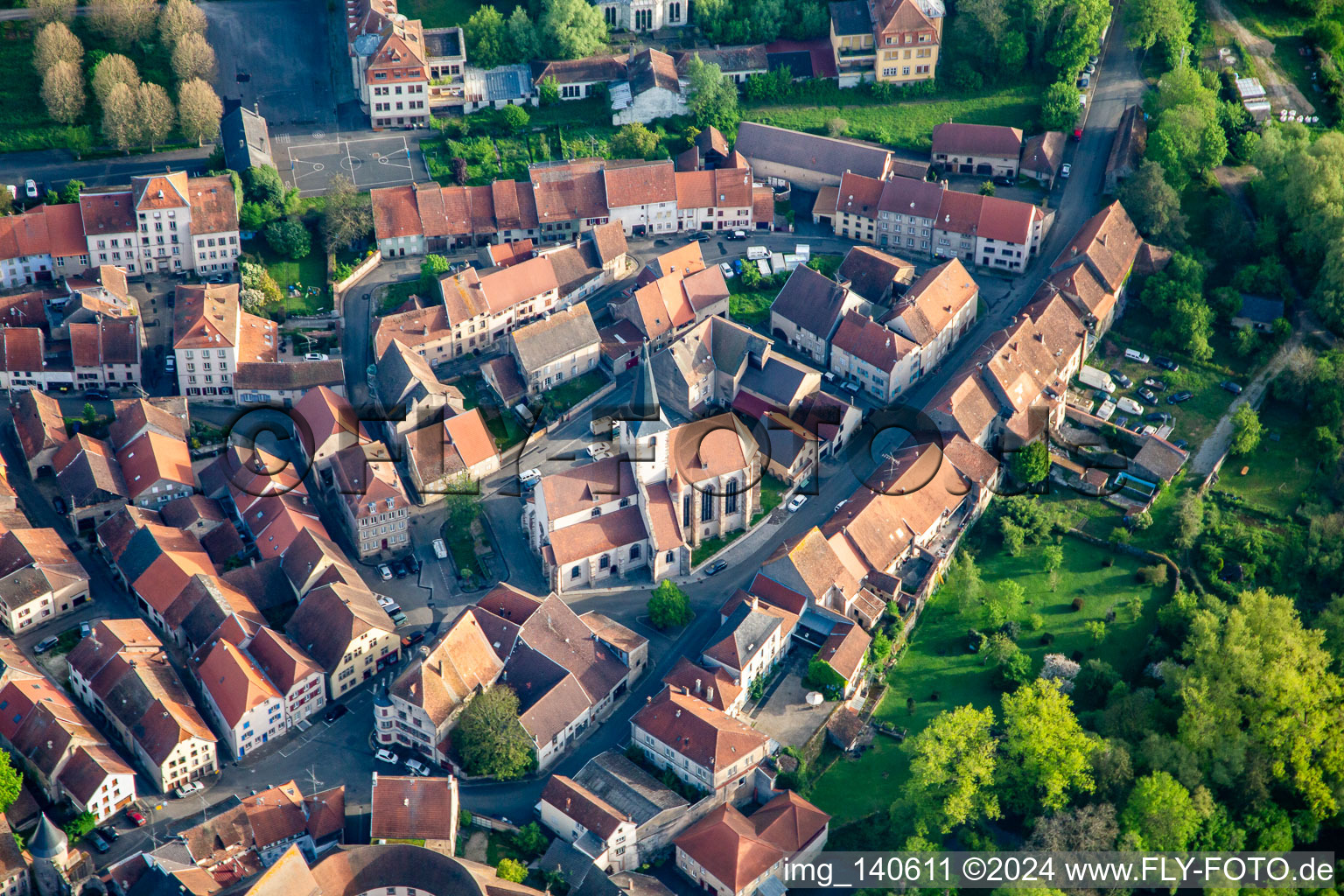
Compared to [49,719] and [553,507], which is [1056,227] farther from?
[49,719]

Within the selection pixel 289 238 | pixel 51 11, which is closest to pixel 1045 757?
pixel 289 238

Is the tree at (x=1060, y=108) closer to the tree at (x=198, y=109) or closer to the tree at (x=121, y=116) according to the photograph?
the tree at (x=198, y=109)

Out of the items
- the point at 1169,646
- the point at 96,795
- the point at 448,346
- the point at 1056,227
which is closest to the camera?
the point at 96,795

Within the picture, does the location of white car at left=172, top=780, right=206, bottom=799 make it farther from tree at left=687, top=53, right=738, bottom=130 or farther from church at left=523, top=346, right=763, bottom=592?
tree at left=687, top=53, right=738, bottom=130

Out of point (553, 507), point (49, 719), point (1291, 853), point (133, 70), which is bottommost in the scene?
point (1291, 853)

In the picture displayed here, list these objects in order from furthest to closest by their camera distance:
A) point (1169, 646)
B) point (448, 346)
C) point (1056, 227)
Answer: point (1056, 227)
point (448, 346)
point (1169, 646)

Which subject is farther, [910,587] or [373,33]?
[373,33]

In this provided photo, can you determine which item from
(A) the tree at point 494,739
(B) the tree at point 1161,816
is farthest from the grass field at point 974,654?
(A) the tree at point 494,739

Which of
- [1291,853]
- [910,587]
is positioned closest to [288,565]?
[910,587]
